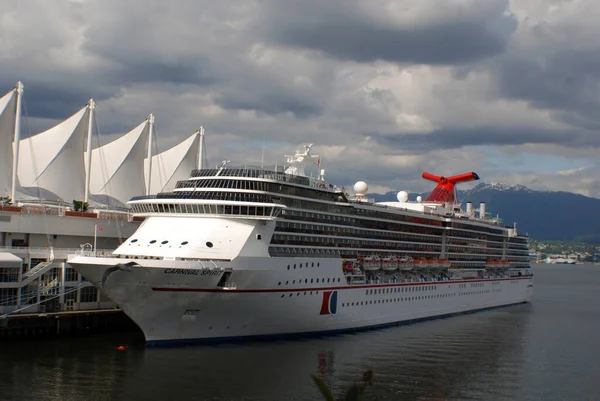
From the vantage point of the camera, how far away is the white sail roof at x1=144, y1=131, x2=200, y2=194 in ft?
217

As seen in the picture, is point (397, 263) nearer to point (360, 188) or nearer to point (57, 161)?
point (360, 188)

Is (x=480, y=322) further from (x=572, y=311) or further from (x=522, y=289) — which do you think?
(x=522, y=289)

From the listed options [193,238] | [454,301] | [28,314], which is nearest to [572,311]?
[454,301]

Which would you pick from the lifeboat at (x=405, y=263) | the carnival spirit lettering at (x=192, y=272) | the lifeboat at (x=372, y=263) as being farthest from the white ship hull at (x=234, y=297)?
the lifeboat at (x=405, y=263)

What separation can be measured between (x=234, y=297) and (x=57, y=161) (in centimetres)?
2358

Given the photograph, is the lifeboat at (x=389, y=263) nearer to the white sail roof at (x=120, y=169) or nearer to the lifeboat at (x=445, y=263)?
the lifeboat at (x=445, y=263)

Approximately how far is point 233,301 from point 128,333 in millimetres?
9391

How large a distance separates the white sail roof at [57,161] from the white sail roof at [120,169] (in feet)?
15.0

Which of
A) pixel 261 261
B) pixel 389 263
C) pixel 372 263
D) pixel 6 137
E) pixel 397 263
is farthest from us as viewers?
pixel 397 263

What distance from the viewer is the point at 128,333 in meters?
42.3

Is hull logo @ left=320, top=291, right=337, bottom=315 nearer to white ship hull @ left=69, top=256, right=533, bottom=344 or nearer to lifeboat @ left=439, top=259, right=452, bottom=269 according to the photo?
white ship hull @ left=69, top=256, right=533, bottom=344

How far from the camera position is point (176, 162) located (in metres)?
66.8

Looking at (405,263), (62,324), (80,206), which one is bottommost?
(62,324)

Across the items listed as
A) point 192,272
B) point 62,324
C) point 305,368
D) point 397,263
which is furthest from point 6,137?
point 397,263
